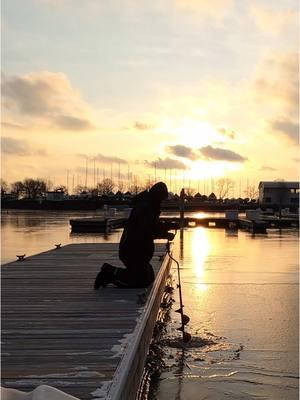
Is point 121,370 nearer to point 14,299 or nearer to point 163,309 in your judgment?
point 14,299

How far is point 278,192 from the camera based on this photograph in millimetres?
120625

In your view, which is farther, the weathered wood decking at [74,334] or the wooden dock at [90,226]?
the wooden dock at [90,226]

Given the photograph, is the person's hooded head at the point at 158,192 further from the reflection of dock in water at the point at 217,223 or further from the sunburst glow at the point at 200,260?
the reflection of dock in water at the point at 217,223

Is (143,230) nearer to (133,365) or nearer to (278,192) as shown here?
(133,365)

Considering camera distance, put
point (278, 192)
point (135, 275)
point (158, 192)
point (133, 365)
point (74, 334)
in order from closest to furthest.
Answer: point (133, 365)
point (74, 334)
point (158, 192)
point (135, 275)
point (278, 192)

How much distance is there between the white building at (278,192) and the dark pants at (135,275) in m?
112

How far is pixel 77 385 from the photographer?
4.17 metres

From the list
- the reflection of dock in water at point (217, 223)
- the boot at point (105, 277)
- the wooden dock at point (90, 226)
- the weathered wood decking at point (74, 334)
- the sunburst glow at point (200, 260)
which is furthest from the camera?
the wooden dock at point (90, 226)

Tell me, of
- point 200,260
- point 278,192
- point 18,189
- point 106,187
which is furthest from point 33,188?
point 200,260

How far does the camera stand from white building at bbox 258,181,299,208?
118750 mm

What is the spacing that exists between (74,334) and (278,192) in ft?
389

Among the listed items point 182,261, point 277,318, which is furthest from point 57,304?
point 182,261

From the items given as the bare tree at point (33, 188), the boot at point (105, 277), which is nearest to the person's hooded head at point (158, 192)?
the boot at point (105, 277)

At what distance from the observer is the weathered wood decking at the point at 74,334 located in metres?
→ 4.34
